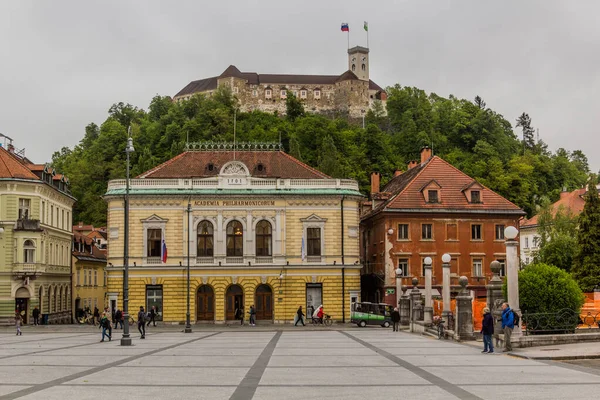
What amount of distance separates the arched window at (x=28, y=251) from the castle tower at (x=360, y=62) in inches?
5540

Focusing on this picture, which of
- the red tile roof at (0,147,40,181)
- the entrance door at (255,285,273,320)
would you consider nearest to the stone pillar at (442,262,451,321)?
the entrance door at (255,285,273,320)

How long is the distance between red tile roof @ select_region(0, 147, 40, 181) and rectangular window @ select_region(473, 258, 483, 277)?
31.7m

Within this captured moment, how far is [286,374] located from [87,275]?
57833 mm

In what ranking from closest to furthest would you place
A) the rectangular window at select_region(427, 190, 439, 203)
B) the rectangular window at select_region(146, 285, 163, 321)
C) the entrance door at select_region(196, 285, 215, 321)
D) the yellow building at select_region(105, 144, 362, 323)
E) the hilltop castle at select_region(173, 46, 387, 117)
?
the rectangular window at select_region(146, 285, 163, 321)
the yellow building at select_region(105, 144, 362, 323)
the entrance door at select_region(196, 285, 215, 321)
the rectangular window at select_region(427, 190, 439, 203)
the hilltop castle at select_region(173, 46, 387, 117)

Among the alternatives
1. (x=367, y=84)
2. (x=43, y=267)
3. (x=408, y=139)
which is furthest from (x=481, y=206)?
(x=367, y=84)

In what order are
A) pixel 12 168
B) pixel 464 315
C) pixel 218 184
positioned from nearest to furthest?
pixel 464 315 → pixel 218 184 → pixel 12 168

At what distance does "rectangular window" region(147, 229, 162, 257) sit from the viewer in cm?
5597

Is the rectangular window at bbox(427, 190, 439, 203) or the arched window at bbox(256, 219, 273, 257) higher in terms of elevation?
the rectangular window at bbox(427, 190, 439, 203)

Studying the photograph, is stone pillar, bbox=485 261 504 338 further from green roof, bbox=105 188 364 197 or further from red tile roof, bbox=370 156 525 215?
red tile roof, bbox=370 156 525 215

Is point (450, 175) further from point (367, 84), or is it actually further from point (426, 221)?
point (367, 84)

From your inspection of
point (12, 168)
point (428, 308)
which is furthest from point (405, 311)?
point (12, 168)

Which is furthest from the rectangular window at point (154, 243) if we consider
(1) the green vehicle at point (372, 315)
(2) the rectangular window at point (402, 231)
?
(2) the rectangular window at point (402, 231)

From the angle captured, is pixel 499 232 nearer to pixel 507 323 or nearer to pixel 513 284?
pixel 513 284

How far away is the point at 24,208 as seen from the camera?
191 ft
